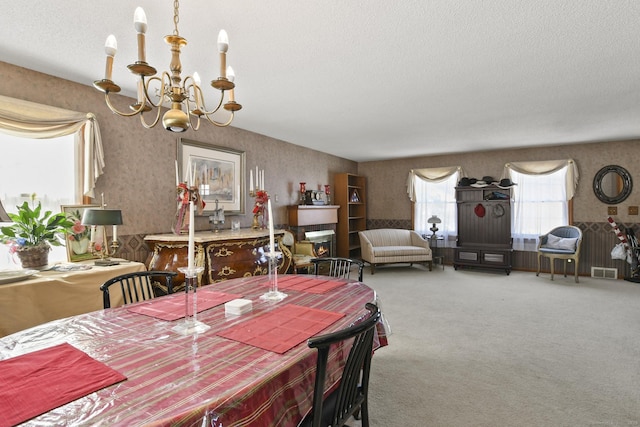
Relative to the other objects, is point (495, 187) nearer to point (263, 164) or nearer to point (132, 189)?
point (263, 164)

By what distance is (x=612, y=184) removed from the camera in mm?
5855

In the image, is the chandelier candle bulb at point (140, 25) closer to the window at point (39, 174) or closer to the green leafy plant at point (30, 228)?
the green leafy plant at point (30, 228)

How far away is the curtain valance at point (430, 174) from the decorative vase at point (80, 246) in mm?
6237

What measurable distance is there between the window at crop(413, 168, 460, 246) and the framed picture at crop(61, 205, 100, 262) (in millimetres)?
6263

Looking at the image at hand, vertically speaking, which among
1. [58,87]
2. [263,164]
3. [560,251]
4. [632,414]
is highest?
[58,87]

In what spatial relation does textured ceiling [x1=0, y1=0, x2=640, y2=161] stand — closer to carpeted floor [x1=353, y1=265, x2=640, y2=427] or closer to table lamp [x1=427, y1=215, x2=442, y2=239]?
carpeted floor [x1=353, y1=265, x2=640, y2=427]

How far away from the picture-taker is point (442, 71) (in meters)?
2.84

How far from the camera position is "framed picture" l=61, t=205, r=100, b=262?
288 centimetres

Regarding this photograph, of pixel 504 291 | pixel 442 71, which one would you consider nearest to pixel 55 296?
pixel 442 71

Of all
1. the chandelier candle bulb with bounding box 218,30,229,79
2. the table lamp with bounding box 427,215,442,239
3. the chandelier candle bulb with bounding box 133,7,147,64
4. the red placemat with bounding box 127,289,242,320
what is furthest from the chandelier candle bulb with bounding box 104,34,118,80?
the table lamp with bounding box 427,215,442,239

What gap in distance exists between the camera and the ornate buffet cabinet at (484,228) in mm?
6355

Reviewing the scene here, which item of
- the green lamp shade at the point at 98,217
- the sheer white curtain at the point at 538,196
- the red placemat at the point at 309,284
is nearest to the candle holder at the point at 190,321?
the red placemat at the point at 309,284

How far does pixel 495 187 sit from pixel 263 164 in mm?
4529

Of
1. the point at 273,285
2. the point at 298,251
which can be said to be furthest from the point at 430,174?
the point at 273,285
